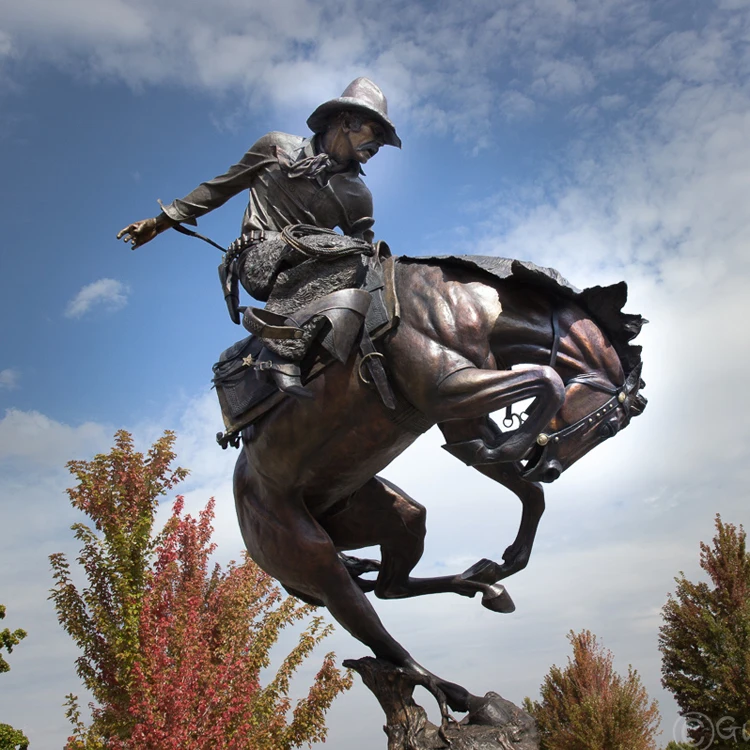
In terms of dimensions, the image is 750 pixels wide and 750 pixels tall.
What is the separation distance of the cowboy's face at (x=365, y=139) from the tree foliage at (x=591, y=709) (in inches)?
567

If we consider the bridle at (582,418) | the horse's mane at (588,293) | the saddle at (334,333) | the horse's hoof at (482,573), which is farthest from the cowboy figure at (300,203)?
the horse's hoof at (482,573)

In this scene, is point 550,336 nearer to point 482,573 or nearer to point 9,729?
point 482,573

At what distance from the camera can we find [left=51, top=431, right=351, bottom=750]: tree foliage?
36.0 feet

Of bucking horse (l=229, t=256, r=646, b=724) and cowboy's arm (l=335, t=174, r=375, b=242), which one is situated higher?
cowboy's arm (l=335, t=174, r=375, b=242)

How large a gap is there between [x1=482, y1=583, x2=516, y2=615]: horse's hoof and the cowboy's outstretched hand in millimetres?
3106

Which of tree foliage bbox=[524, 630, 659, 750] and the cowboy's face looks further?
tree foliage bbox=[524, 630, 659, 750]

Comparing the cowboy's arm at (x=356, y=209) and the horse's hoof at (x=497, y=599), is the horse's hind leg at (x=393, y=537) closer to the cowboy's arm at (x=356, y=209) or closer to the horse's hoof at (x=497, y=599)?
the horse's hoof at (x=497, y=599)

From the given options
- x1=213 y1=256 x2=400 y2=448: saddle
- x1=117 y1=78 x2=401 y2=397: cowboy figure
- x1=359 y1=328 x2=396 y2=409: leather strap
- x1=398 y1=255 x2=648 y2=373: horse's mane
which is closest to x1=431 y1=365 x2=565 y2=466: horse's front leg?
x1=359 y1=328 x2=396 y2=409: leather strap

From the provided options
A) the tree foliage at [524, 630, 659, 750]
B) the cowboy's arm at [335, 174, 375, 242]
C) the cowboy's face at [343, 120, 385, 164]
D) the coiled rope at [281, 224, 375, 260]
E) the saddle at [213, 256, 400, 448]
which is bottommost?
the tree foliage at [524, 630, 659, 750]

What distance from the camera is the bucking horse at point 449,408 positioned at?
3.77 m

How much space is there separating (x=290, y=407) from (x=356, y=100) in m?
1.85

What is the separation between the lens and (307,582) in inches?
177

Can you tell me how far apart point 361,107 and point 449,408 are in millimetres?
1918

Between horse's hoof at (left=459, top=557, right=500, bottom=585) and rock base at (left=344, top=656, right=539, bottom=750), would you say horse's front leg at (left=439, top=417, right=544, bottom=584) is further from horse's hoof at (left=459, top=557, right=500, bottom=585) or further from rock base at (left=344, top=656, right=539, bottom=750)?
rock base at (left=344, top=656, right=539, bottom=750)
